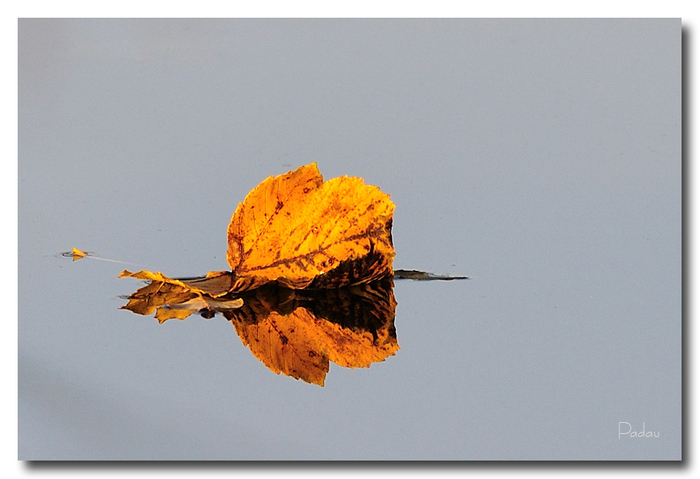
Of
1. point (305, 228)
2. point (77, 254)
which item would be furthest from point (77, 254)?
point (305, 228)

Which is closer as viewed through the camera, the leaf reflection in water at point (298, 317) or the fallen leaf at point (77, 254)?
the leaf reflection in water at point (298, 317)

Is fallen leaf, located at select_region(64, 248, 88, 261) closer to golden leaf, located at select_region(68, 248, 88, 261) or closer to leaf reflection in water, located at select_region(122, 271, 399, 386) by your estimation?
golden leaf, located at select_region(68, 248, 88, 261)

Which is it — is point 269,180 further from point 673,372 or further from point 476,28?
point 673,372

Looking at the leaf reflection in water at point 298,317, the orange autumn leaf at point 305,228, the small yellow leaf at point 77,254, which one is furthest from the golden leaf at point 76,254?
the orange autumn leaf at point 305,228

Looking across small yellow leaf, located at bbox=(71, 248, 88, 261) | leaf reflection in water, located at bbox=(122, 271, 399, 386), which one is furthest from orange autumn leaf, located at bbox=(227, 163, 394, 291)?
small yellow leaf, located at bbox=(71, 248, 88, 261)

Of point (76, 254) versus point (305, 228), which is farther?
point (76, 254)

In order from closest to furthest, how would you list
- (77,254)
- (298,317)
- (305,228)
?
(298,317) → (305,228) → (77,254)

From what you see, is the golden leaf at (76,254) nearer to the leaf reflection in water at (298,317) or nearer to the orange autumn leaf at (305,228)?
the leaf reflection in water at (298,317)

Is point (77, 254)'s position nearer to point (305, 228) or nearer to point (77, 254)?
point (77, 254)
